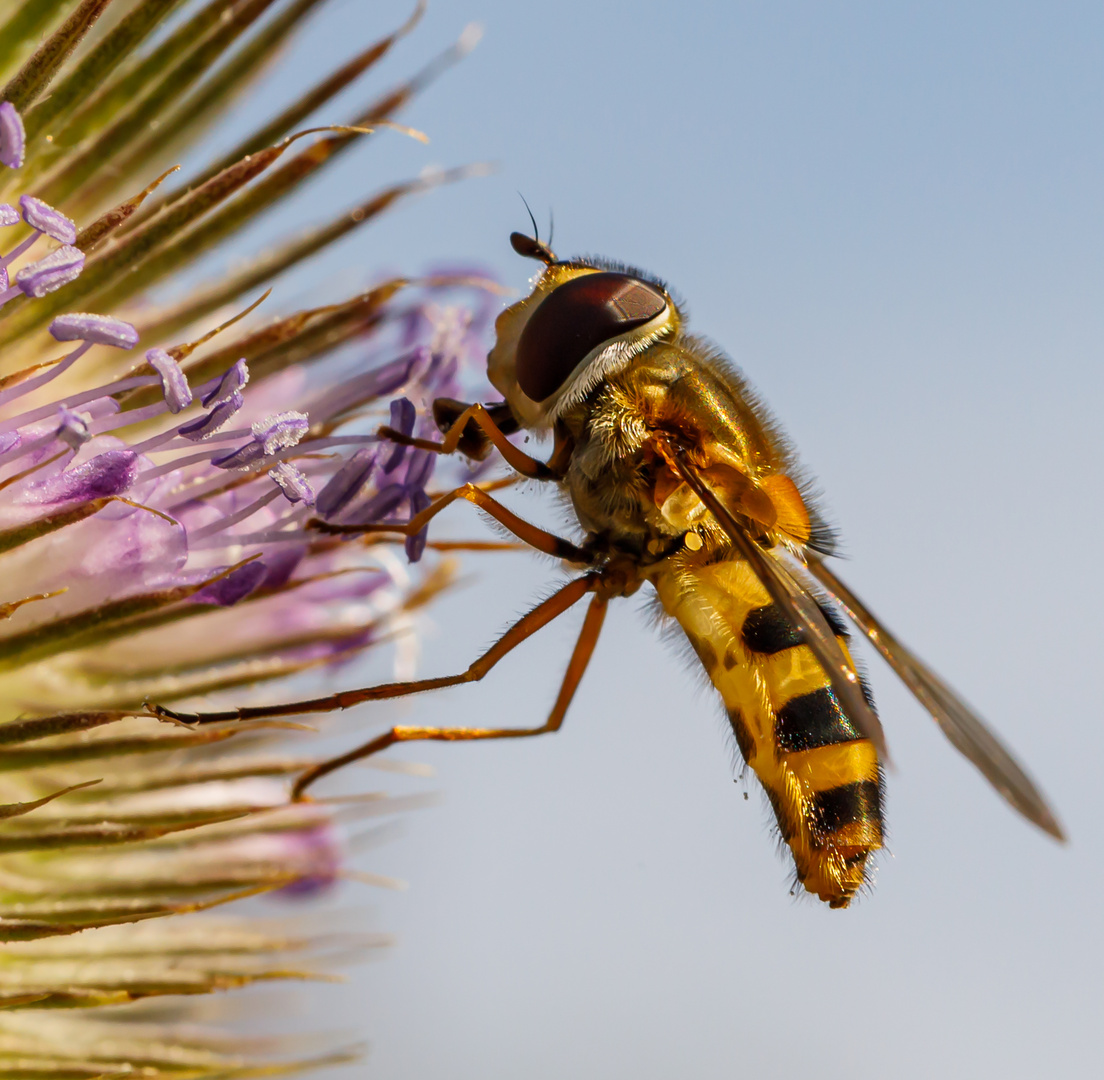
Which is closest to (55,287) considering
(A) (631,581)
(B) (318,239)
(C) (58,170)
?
(C) (58,170)

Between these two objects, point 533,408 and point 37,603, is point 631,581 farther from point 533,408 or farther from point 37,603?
point 37,603

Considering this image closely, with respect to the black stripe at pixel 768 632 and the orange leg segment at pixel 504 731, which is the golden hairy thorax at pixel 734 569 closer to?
the black stripe at pixel 768 632

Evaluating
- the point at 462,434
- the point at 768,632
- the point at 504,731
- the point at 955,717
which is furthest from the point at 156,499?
the point at 955,717

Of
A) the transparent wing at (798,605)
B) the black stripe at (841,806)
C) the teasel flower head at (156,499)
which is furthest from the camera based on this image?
the black stripe at (841,806)

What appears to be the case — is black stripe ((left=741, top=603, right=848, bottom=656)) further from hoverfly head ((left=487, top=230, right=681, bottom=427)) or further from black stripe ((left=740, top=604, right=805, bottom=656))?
hoverfly head ((left=487, top=230, right=681, bottom=427))

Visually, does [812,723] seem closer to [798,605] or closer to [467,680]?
[798,605]

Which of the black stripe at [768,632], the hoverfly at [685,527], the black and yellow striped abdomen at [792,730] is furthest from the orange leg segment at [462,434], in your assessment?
the black stripe at [768,632]

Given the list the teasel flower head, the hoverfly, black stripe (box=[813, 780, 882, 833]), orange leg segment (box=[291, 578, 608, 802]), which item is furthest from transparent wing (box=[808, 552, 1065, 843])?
the teasel flower head

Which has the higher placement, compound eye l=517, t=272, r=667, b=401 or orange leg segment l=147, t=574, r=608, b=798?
compound eye l=517, t=272, r=667, b=401

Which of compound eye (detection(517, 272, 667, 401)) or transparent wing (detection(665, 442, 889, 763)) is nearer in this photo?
transparent wing (detection(665, 442, 889, 763))
